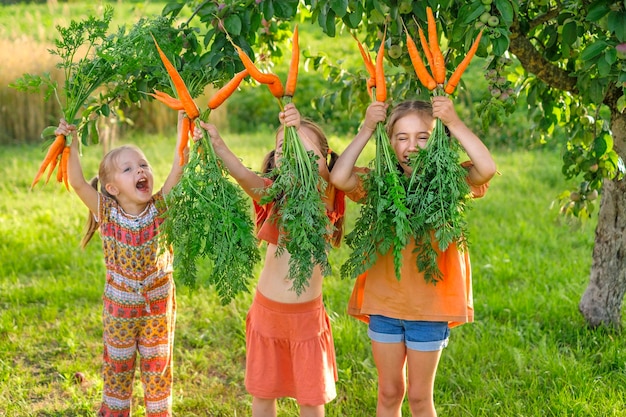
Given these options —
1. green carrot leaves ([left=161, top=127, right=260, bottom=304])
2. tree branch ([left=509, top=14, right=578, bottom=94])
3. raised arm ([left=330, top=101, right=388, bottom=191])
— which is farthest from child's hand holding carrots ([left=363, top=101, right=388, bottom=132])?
tree branch ([left=509, top=14, right=578, bottom=94])

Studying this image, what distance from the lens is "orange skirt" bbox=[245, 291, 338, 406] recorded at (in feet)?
8.88

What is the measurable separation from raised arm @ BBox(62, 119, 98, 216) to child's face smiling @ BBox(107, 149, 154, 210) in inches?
3.3

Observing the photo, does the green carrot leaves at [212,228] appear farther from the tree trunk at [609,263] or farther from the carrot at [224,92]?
the tree trunk at [609,263]

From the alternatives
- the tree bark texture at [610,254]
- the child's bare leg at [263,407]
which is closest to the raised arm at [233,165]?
the child's bare leg at [263,407]

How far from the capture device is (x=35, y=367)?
386 centimetres

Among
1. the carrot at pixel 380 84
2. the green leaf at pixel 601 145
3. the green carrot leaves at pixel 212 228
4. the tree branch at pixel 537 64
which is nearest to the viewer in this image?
the green carrot leaves at pixel 212 228

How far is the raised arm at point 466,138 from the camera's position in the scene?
95.4 inches

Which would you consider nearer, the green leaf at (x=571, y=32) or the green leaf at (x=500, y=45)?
the green leaf at (x=500, y=45)

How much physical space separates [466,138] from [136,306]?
4.61 ft

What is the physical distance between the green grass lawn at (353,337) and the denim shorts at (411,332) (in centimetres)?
70

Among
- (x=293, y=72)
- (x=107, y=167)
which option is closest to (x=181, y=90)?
(x=293, y=72)

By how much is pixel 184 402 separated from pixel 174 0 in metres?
1.77

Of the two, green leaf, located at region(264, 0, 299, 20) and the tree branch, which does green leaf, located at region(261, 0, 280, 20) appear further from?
the tree branch

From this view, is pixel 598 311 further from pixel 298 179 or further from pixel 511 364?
pixel 298 179
